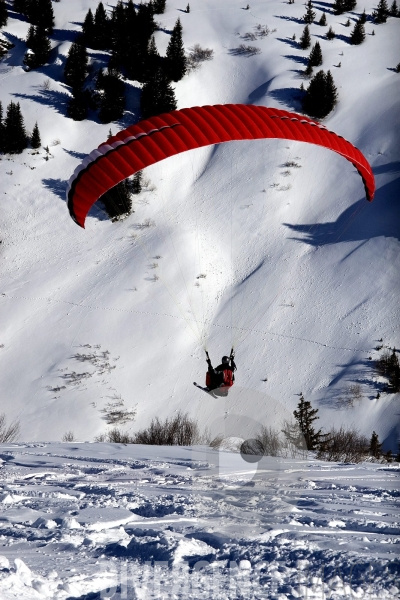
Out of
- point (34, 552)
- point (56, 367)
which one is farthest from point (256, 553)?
point (56, 367)

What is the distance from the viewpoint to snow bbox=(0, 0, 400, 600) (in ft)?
18.2

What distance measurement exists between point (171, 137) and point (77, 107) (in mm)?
34372

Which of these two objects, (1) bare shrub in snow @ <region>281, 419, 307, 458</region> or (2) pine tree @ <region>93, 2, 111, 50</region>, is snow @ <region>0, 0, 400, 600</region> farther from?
(2) pine tree @ <region>93, 2, 111, 50</region>

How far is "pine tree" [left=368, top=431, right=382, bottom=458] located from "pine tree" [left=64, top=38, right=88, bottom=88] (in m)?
35.3

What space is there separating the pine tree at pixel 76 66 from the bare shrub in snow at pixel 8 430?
2947cm

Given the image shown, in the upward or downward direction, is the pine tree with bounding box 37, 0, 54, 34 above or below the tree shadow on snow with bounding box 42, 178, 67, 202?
above

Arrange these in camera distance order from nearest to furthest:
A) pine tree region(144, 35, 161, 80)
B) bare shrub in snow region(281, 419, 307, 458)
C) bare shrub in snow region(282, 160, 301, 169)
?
bare shrub in snow region(281, 419, 307, 458), bare shrub in snow region(282, 160, 301, 169), pine tree region(144, 35, 161, 80)

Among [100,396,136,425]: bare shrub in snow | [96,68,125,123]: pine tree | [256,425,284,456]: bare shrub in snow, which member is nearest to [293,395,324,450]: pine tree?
[256,425,284,456]: bare shrub in snow

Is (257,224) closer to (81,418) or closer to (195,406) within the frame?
(195,406)

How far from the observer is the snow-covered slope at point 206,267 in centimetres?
2664

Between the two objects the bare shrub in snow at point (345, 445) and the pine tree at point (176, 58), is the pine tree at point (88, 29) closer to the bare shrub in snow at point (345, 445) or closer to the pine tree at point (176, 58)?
the pine tree at point (176, 58)

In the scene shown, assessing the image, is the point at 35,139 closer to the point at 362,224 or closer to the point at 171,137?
the point at 362,224

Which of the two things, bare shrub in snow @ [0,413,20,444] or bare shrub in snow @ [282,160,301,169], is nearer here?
bare shrub in snow @ [0,413,20,444]

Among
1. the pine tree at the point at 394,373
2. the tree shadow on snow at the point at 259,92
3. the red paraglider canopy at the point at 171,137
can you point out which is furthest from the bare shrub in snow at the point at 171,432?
the tree shadow on snow at the point at 259,92
